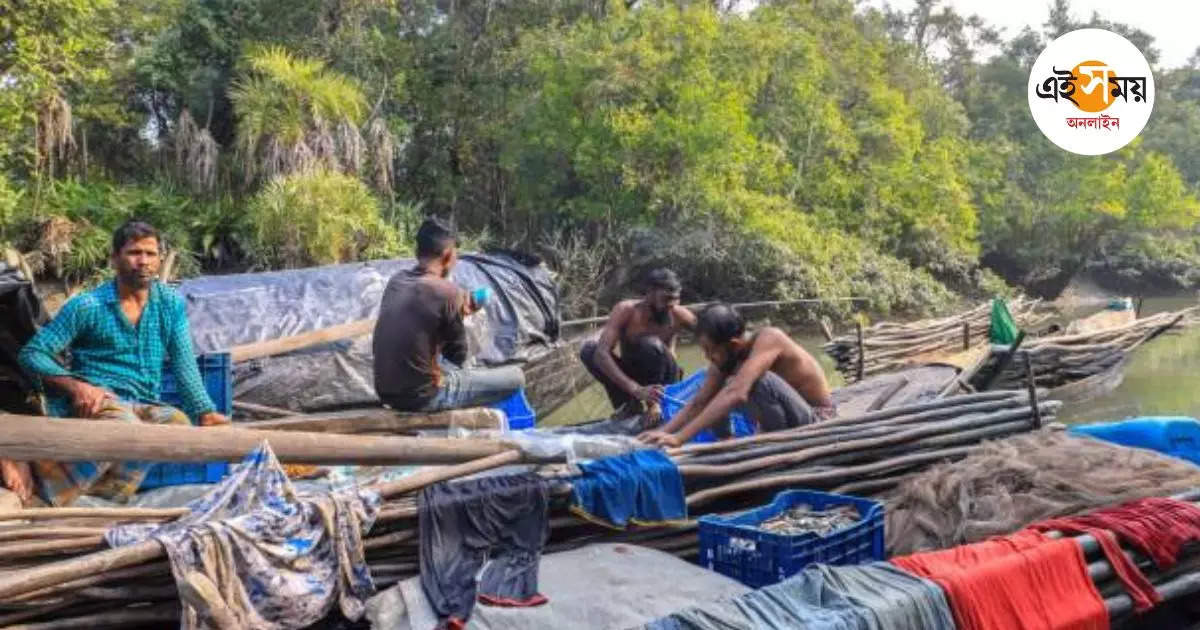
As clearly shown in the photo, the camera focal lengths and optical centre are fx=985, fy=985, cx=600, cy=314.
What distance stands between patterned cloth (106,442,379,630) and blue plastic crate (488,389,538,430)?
2917mm

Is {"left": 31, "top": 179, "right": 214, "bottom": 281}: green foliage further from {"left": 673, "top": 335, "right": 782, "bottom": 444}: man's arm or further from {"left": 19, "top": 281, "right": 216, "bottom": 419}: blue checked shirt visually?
{"left": 673, "top": 335, "right": 782, "bottom": 444}: man's arm

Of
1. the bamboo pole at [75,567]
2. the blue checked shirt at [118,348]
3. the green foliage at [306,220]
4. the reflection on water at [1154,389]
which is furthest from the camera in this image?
the green foliage at [306,220]

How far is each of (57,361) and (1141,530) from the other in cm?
408

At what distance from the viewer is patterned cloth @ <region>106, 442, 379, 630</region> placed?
2629 mm

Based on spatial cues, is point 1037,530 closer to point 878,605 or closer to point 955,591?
point 955,591

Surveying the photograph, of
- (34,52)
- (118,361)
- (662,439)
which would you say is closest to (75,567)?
(118,361)

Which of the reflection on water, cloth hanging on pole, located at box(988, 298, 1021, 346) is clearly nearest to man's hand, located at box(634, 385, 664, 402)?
cloth hanging on pole, located at box(988, 298, 1021, 346)

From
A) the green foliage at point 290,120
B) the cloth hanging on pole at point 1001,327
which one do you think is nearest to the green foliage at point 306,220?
the green foliage at point 290,120

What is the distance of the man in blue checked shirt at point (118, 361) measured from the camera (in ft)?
12.4

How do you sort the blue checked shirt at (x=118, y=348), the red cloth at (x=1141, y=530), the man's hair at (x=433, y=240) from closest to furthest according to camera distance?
the red cloth at (x=1141, y=530) < the blue checked shirt at (x=118, y=348) < the man's hair at (x=433, y=240)

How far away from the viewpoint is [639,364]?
19.9 ft

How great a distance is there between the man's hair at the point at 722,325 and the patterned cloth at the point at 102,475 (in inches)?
90.3

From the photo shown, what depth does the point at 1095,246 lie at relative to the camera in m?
28.9

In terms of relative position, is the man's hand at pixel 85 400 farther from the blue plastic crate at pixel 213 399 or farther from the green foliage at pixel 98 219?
the green foliage at pixel 98 219
